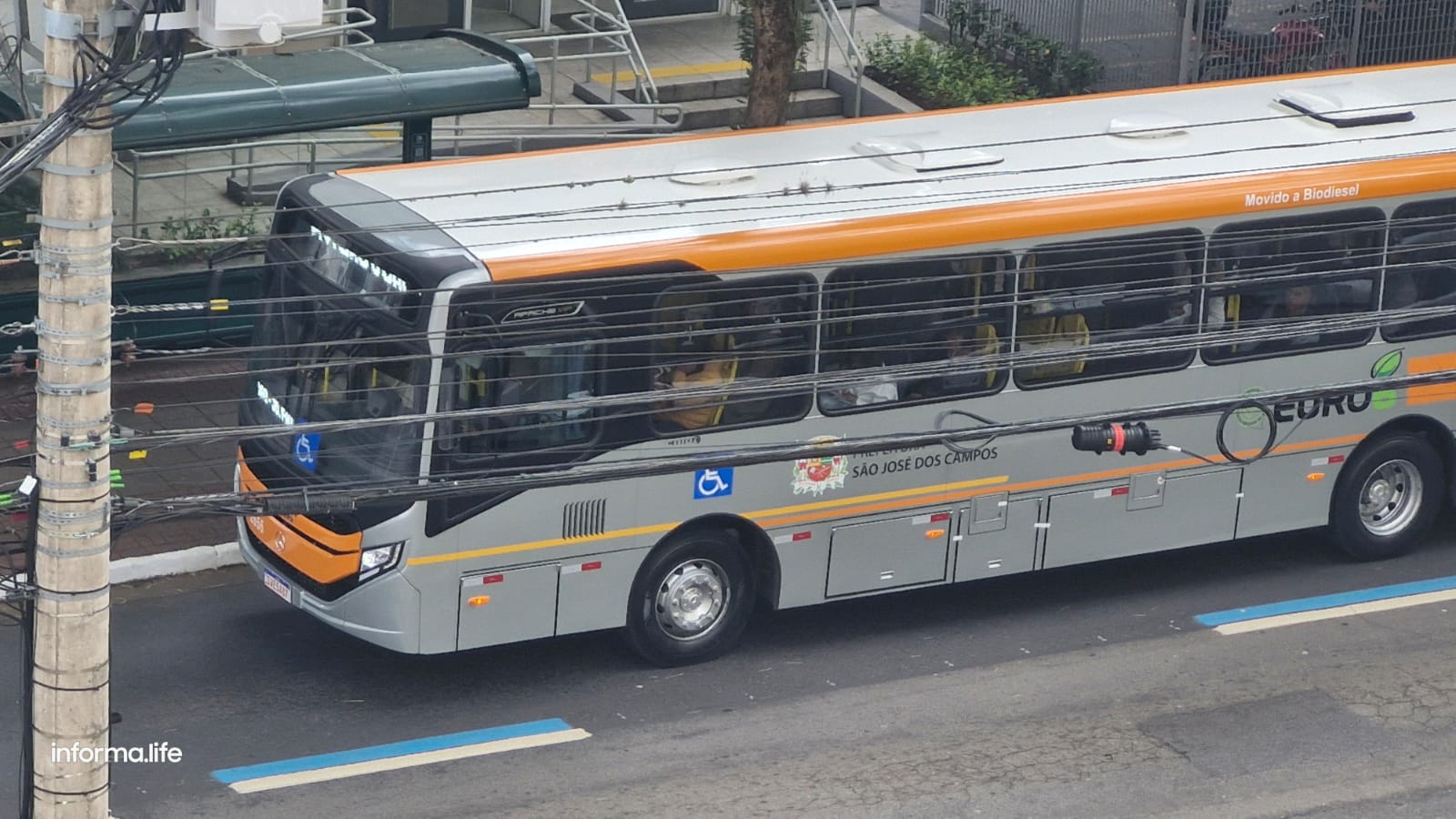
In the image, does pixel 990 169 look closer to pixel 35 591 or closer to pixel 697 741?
pixel 697 741

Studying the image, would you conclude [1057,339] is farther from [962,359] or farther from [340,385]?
[340,385]

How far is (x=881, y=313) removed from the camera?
481 inches

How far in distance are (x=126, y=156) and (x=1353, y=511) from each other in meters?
10.8

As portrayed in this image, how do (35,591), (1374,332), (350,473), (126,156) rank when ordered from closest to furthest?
1. (35,591)
2. (350,473)
3. (1374,332)
4. (126,156)

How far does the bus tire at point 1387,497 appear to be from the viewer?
1408 cm

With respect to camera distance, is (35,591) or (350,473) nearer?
(35,591)

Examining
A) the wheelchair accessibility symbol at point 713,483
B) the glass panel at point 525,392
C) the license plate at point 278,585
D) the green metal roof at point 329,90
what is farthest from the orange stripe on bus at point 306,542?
the green metal roof at point 329,90

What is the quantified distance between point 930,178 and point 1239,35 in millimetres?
10195

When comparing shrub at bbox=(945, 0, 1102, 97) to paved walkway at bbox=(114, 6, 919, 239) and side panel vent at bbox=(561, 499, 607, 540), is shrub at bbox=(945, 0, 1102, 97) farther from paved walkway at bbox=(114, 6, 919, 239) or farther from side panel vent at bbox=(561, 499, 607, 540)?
side panel vent at bbox=(561, 499, 607, 540)

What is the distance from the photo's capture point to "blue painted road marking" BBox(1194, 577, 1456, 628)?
44.4 ft

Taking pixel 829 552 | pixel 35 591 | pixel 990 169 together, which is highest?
pixel 990 169

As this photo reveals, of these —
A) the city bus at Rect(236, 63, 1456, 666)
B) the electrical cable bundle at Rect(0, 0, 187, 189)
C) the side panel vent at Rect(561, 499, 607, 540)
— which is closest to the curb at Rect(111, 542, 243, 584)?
the city bus at Rect(236, 63, 1456, 666)

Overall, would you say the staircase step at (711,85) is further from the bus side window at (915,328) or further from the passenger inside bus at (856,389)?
the passenger inside bus at (856,389)

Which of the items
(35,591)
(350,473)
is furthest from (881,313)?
(35,591)
